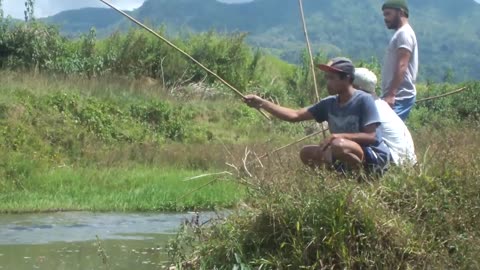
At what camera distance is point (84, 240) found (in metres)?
11.1

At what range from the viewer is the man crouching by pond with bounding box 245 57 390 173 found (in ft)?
24.5

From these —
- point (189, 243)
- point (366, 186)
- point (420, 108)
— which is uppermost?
point (366, 186)

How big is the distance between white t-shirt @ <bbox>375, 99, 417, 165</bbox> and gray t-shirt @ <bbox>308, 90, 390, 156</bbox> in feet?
0.38

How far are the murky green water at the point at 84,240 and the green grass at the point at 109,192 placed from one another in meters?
0.71

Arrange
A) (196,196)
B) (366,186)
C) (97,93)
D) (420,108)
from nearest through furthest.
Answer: (366,186) → (196,196) → (97,93) → (420,108)

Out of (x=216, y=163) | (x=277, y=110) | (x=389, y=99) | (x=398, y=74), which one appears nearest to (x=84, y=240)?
(x=277, y=110)

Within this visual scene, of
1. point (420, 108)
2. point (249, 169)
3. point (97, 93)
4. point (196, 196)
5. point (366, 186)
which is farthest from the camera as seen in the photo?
point (420, 108)

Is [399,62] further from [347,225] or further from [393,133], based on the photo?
[347,225]

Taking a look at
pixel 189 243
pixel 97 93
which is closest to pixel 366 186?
pixel 189 243

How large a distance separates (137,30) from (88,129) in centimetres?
965

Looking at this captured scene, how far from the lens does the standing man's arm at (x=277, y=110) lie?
7965mm

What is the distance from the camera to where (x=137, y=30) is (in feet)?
100

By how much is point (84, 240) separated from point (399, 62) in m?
4.43

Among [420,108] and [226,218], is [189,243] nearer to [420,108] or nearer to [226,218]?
[226,218]
